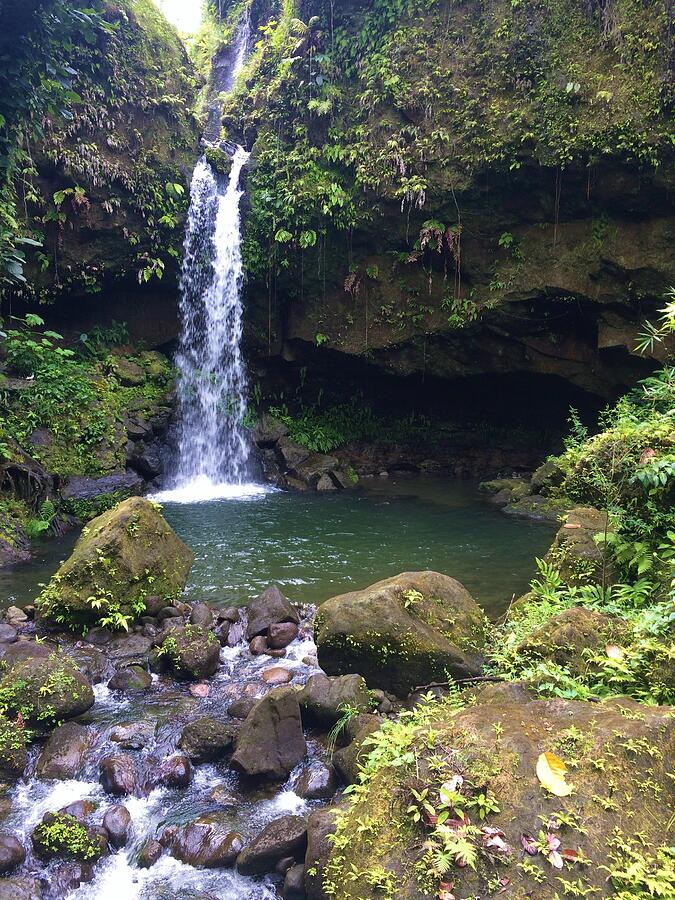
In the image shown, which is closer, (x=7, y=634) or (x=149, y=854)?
(x=149, y=854)

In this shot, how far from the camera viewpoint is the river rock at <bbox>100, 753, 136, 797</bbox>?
151 inches

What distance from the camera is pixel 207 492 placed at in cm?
1363

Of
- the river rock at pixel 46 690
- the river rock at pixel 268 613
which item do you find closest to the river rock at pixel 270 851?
the river rock at pixel 46 690

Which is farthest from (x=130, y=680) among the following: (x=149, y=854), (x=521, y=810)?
(x=521, y=810)

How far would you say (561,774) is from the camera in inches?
86.6

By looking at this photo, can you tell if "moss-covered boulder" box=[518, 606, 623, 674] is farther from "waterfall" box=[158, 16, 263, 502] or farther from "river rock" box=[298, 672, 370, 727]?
"waterfall" box=[158, 16, 263, 502]

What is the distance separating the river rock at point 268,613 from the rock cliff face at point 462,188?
9.54 metres

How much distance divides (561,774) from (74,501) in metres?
10.4

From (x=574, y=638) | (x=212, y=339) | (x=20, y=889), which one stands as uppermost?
(x=212, y=339)

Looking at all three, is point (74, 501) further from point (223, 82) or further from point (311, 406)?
point (223, 82)

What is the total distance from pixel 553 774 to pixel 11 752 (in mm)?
3650

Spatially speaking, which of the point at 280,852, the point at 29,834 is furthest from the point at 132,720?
the point at 280,852

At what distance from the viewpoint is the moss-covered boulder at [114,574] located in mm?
5902

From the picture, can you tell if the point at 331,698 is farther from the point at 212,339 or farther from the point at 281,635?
the point at 212,339
